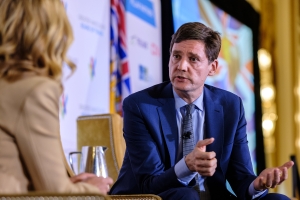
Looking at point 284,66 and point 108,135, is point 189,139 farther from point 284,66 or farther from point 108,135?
point 284,66

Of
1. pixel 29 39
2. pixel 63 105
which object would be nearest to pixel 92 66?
pixel 63 105

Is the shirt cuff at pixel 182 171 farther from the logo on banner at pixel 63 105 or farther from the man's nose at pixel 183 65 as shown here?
the logo on banner at pixel 63 105

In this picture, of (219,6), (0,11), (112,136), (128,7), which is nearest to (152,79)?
(128,7)

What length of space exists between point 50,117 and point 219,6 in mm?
5061

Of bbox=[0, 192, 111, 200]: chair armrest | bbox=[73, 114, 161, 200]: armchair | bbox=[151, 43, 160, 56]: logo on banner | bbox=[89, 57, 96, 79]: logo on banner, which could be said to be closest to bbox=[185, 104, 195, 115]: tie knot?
bbox=[73, 114, 161, 200]: armchair

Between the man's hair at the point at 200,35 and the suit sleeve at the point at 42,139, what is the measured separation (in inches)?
49.1

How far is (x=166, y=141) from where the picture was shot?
260 centimetres

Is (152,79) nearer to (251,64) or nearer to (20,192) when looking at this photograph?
(251,64)

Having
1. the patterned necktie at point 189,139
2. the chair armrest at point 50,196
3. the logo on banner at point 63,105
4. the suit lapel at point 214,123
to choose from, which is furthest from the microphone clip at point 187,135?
the logo on banner at point 63,105

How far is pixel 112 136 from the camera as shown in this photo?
3455mm

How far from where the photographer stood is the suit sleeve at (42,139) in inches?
58.6

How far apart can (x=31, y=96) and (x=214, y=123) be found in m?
1.35

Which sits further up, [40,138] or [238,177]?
[40,138]

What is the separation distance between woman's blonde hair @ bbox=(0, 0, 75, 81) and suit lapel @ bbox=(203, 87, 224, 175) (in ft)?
4.05
